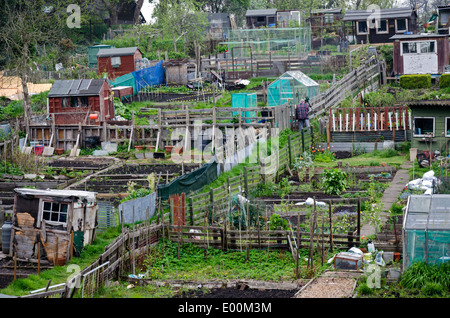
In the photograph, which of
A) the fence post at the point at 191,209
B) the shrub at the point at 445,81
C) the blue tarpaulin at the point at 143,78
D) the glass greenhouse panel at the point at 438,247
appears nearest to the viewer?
the glass greenhouse panel at the point at 438,247

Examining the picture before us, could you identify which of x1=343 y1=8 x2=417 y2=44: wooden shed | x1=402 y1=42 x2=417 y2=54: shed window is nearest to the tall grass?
x1=402 y1=42 x2=417 y2=54: shed window

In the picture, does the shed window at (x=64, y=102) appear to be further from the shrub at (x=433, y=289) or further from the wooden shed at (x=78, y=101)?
the shrub at (x=433, y=289)

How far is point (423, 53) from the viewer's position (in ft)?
152

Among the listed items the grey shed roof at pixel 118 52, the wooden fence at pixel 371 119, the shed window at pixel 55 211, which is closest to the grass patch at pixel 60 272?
the shed window at pixel 55 211

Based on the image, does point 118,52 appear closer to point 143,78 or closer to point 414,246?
point 143,78

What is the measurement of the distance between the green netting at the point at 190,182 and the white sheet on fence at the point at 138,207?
0.36 meters

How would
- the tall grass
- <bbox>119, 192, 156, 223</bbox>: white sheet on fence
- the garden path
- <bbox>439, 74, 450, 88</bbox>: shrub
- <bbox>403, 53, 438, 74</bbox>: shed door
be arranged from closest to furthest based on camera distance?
the tall grass < the garden path < <bbox>119, 192, 156, 223</bbox>: white sheet on fence < <bbox>439, 74, 450, 88</bbox>: shrub < <bbox>403, 53, 438, 74</bbox>: shed door

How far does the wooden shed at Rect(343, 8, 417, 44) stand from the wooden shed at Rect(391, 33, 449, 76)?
11547 millimetres

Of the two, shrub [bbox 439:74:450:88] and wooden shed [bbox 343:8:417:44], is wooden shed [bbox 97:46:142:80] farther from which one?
shrub [bbox 439:74:450:88]

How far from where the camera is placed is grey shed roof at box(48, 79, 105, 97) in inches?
1588

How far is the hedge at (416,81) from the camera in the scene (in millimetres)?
43094

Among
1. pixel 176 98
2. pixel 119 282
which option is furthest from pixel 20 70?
pixel 119 282

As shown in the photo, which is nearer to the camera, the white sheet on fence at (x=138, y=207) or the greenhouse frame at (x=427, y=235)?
the greenhouse frame at (x=427, y=235)
